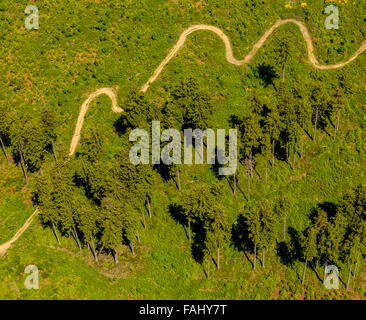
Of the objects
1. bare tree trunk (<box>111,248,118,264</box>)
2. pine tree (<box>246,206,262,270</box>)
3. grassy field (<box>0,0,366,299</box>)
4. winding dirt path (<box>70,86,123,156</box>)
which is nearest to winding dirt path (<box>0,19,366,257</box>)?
winding dirt path (<box>70,86,123,156</box>)

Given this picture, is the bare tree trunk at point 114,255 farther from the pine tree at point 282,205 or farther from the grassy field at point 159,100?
the pine tree at point 282,205

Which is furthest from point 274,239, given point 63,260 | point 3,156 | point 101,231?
point 3,156

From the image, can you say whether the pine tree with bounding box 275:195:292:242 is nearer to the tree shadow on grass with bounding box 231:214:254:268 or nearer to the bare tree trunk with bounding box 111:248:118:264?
the tree shadow on grass with bounding box 231:214:254:268

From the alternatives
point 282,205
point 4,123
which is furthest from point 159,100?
point 282,205

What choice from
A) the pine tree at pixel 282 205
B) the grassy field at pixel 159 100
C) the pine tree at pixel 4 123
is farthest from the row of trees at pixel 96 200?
the pine tree at pixel 282 205

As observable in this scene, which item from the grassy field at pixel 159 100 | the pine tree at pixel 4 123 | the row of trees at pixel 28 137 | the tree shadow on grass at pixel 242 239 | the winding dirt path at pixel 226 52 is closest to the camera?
the grassy field at pixel 159 100

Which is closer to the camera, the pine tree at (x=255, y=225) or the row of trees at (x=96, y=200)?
the row of trees at (x=96, y=200)

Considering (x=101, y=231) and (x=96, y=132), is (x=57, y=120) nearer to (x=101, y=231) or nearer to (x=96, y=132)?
(x=96, y=132)

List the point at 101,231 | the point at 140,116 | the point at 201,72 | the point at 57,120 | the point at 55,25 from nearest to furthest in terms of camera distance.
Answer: the point at 101,231, the point at 140,116, the point at 57,120, the point at 201,72, the point at 55,25
